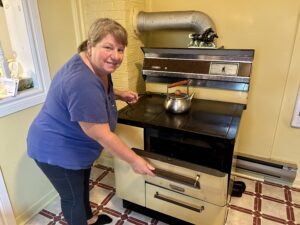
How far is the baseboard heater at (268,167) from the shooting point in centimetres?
175

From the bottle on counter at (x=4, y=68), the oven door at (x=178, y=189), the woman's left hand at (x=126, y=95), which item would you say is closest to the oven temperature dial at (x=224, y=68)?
the woman's left hand at (x=126, y=95)

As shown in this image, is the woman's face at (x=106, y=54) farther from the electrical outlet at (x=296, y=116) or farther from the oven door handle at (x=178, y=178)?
the electrical outlet at (x=296, y=116)

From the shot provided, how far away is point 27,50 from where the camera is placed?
56.8 inches

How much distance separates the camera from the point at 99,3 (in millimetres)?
1654

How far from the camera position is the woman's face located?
0.89 metres

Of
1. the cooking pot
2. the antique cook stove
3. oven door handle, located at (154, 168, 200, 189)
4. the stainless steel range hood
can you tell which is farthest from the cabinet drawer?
the stainless steel range hood

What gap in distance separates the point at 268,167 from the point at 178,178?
1.02 meters

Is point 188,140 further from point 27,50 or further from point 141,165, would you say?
point 27,50

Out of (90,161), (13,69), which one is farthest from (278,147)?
(13,69)

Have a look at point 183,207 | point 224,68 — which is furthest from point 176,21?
point 183,207

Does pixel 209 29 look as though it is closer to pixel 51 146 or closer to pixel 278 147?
pixel 278 147

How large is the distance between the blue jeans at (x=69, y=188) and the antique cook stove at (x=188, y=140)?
1.07 feet

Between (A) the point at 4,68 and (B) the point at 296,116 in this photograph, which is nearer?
(A) the point at 4,68

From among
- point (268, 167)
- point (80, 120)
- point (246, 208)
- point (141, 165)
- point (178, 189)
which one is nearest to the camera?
point (80, 120)
